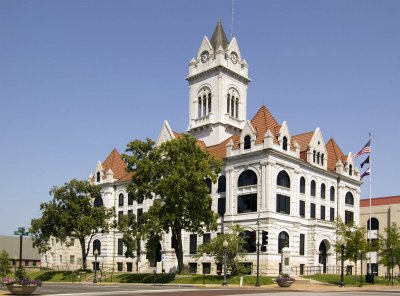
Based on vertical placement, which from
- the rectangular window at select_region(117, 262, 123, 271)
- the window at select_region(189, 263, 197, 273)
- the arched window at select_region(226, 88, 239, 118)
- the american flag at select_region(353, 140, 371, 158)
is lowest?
the rectangular window at select_region(117, 262, 123, 271)

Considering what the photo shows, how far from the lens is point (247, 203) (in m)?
65.5

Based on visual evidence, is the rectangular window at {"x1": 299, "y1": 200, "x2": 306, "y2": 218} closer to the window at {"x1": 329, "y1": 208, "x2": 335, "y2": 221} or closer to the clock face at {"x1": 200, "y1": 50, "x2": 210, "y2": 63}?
the window at {"x1": 329, "y1": 208, "x2": 335, "y2": 221}

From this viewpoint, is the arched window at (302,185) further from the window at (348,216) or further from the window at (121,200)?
the window at (121,200)

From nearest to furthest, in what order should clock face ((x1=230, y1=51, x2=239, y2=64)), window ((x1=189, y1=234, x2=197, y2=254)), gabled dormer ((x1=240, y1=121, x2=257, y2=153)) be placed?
gabled dormer ((x1=240, y1=121, x2=257, y2=153))
window ((x1=189, y1=234, x2=197, y2=254))
clock face ((x1=230, y1=51, x2=239, y2=64))

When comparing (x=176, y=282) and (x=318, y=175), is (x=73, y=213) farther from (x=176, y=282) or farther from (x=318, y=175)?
(x=318, y=175)

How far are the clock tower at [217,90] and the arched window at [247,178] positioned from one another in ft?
43.0

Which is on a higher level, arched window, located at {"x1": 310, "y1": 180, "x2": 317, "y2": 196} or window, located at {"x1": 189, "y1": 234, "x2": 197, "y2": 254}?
arched window, located at {"x1": 310, "y1": 180, "x2": 317, "y2": 196}

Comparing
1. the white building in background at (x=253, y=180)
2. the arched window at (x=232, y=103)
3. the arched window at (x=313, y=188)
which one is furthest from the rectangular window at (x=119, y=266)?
the arched window at (x=313, y=188)

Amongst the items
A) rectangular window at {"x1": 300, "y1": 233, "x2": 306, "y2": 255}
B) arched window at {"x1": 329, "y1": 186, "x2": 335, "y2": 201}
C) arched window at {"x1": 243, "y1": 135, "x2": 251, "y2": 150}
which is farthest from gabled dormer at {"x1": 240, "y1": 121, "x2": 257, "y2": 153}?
arched window at {"x1": 329, "y1": 186, "x2": 335, "y2": 201}

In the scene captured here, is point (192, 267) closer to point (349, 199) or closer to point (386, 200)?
point (349, 199)

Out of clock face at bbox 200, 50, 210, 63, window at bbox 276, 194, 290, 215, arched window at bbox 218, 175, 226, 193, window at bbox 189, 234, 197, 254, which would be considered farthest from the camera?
clock face at bbox 200, 50, 210, 63

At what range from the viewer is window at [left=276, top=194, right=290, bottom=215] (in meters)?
64.4

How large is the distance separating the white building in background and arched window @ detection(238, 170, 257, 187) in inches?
4.8

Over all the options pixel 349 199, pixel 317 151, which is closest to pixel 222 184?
pixel 317 151
